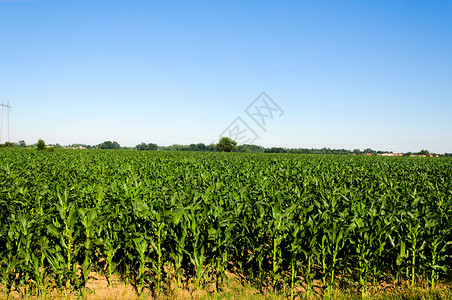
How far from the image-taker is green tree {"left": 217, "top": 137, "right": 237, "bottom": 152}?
107 metres

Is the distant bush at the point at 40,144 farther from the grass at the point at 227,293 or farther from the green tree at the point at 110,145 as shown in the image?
the green tree at the point at 110,145

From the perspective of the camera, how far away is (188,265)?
515 centimetres

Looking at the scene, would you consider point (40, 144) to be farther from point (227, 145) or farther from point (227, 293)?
point (227, 145)

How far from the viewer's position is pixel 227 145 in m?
107

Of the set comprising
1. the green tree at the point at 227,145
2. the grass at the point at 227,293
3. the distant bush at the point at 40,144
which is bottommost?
the grass at the point at 227,293

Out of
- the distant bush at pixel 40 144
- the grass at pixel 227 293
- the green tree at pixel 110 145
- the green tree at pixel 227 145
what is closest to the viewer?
the grass at pixel 227 293

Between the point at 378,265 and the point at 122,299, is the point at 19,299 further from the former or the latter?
the point at 378,265

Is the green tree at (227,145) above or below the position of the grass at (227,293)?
above

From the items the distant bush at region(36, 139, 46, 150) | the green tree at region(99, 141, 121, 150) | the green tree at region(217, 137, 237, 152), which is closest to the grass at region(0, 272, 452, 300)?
the distant bush at region(36, 139, 46, 150)

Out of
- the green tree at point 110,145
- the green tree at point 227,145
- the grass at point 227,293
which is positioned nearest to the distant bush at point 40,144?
the grass at point 227,293

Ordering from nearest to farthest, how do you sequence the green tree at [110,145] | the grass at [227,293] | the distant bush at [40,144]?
the grass at [227,293] < the distant bush at [40,144] < the green tree at [110,145]

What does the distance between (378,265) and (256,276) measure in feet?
7.86

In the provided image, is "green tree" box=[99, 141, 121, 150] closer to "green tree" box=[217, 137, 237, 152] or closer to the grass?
"green tree" box=[217, 137, 237, 152]

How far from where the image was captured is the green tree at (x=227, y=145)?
107 metres
